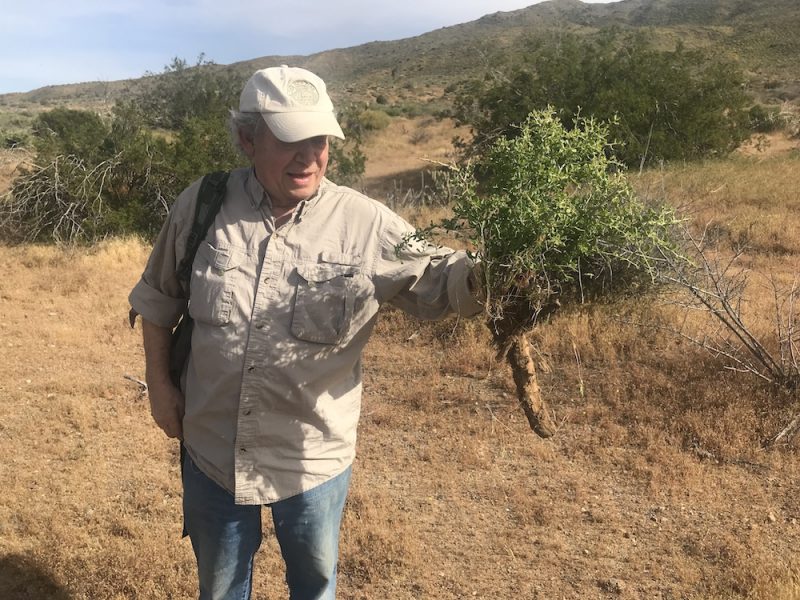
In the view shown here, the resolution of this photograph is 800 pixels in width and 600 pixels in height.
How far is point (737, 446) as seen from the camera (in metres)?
4.12

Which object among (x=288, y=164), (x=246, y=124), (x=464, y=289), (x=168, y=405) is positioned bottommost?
(x=168, y=405)

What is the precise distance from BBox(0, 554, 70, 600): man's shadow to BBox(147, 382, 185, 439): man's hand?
171cm

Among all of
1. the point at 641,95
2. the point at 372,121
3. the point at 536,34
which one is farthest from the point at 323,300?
the point at 372,121


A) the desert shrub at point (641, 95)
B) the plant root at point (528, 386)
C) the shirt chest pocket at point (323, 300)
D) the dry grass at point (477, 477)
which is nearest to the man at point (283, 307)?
the shirt chest pocket at point (323, 300)

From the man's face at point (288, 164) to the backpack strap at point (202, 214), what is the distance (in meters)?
0.15

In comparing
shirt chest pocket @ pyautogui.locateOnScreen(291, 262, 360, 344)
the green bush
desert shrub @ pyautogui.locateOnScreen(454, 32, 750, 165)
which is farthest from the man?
desert shrub @ pyautogui.locateOnScreen(454, 32, 750, 165)

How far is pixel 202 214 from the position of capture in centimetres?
177

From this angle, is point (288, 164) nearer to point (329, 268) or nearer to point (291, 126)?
point (291, 126)

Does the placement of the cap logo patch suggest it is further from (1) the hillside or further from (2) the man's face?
(1) the hillside

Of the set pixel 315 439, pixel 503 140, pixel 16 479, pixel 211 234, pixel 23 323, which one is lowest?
pixel 16 479

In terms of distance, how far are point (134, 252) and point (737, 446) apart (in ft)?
27.5

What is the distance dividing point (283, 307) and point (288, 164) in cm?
41

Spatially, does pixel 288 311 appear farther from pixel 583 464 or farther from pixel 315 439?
pixel 583 464

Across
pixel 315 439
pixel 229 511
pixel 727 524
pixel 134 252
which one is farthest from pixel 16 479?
pixel 134 252
